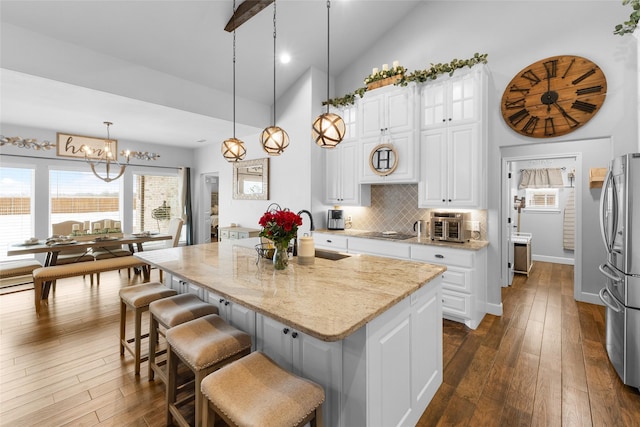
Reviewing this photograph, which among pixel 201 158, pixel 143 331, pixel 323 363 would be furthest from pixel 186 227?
pixel 323 363

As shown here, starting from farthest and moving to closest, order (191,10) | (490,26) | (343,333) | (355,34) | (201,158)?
(201,158), (355,34), (490,26), (191,10), (343,333)

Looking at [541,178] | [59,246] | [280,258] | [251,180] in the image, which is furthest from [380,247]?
[541,178]

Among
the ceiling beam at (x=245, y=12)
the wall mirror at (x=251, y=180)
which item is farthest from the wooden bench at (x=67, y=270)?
the ceiling beam at (x=245, y=12)

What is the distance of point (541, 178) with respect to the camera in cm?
607

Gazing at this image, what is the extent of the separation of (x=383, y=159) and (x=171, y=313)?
3.10 m

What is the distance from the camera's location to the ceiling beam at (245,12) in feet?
9.82

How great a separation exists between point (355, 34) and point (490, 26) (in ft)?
5.81

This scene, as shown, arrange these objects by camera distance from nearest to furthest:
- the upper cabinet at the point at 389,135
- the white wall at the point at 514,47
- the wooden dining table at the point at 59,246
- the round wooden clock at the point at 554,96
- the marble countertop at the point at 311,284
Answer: the marble countertop at the point at 311,284 < the white wall at the point at 514,47 < the round wooden clock at the point at 554,96 < the upper cabinet at the point at 389,135 < the wooden dining table at the point at 59,246

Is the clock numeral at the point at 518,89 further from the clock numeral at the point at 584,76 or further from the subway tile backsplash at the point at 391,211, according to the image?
the subway tile backsplash at the point at 391,211

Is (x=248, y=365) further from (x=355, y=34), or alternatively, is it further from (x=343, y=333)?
(x=355, y=34)

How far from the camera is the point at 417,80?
3537mm

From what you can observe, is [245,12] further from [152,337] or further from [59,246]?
[59,246]

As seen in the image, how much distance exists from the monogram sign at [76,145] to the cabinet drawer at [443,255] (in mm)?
5576

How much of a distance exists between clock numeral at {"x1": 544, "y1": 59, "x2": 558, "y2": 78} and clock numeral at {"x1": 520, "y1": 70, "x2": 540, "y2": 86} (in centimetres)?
10
